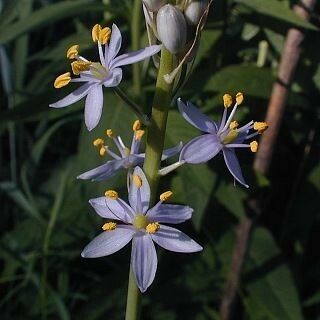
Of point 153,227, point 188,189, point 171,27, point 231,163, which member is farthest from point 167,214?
point 188,189

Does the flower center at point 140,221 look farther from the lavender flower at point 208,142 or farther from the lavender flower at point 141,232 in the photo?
the lavender flower at point 208,142

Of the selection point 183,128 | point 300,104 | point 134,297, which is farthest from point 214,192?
point 134,297

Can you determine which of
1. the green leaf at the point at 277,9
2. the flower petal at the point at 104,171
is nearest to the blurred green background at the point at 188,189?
the green leaf at the point at 277,9

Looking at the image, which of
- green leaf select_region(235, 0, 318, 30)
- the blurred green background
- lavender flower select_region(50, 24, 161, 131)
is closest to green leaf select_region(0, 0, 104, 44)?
the blurred green background

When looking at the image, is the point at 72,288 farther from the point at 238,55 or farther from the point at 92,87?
the point at 92,87

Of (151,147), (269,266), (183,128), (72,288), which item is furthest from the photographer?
(72,288)

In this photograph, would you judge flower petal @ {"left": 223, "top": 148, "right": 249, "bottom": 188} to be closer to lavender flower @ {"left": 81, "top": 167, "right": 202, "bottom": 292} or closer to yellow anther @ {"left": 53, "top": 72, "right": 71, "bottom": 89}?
lavender flower @ {"left": 81, "top": 167, "right": 202, "bottom": 292}
